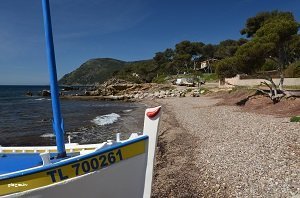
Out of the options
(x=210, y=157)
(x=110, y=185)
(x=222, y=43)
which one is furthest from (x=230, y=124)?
(x=222, y=43)

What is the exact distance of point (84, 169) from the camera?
5723 mm

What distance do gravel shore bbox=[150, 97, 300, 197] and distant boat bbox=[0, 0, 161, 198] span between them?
2.62 meters

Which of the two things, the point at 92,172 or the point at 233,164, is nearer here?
the point at 92,172

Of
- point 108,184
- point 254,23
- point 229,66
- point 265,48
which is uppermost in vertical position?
point 254,23

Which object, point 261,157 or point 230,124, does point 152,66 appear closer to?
point 230,124

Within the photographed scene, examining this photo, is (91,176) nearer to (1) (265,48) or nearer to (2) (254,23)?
(1) (265,48)

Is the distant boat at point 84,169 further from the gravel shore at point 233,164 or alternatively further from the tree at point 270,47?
the tree at point 270,47

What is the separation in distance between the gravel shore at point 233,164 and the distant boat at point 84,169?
262cm

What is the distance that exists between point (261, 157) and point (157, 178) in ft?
12.8

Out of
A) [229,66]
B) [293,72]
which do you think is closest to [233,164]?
[229,66]

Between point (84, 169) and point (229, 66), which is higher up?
point (229, 66)

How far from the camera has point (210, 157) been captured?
11.3m

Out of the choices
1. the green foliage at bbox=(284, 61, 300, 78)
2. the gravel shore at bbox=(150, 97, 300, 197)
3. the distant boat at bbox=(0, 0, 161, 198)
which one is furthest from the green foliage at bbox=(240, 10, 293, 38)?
the distant boat at bbox=(0, 0, 161, 198)

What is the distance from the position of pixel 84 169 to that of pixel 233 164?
609 centimetres
